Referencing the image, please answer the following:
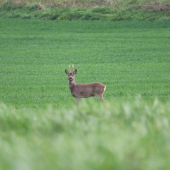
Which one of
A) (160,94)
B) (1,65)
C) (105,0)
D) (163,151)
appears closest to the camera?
(163,151)

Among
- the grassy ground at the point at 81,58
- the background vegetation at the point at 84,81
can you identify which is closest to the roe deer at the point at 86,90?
the background vegetation at the point at 84,81

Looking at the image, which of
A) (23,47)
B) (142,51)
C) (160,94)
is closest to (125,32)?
(142,51)

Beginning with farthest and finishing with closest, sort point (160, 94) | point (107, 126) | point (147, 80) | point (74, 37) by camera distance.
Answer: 1. point (74, 37)
2. point (147, 80)
3. point (160, 94)
4. point (107, 126)

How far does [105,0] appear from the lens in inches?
1465

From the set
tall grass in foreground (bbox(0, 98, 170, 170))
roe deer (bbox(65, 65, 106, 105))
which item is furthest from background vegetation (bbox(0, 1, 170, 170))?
roe deer (bbox(65, 65, 106, 105))

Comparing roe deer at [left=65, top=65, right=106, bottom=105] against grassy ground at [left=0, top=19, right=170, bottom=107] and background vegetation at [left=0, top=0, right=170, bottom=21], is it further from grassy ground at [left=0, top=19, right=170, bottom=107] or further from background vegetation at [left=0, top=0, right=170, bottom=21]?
background vegetation at [left=0, top=0, right=170, bottom=21]

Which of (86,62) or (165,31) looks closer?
(86,62)

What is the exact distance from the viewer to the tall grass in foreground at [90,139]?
8.95 feet

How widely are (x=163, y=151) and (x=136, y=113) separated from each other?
1.33 metres

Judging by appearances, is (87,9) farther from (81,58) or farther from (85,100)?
(85,100)

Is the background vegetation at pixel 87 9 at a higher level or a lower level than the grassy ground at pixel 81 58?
higher

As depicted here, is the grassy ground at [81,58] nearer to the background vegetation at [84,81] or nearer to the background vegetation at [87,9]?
the background vegetation at [84,81]

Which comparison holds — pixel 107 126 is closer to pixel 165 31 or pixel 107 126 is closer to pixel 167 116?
pixel 167 116

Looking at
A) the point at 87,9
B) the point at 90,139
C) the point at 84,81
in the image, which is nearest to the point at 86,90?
the point at 84,81
